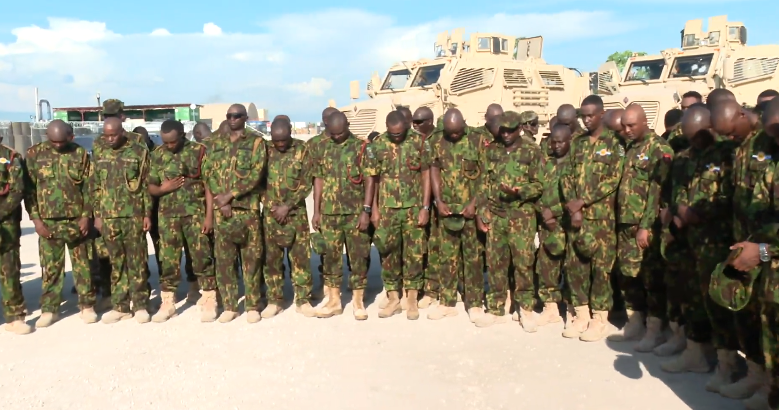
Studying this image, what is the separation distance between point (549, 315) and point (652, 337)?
2.74ft

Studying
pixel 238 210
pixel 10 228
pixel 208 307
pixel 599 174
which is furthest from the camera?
pixel 208 307

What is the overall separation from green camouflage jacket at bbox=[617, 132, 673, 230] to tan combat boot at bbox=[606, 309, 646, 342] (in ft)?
2.63

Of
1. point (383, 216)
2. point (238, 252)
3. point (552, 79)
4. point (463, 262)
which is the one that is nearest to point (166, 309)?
Result: point (238, 252)

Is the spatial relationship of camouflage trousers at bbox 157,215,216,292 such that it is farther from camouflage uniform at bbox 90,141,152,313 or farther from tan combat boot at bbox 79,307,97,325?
tan combat boot at bbox 79,307,97,325

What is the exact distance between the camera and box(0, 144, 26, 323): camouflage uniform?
5.04 m

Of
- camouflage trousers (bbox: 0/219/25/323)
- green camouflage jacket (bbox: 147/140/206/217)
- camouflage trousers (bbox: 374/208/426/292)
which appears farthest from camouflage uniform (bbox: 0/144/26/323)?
camouflage trousers (bbox: 374/208/426/292)

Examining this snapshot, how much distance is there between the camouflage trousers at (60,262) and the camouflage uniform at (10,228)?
0.19 metres

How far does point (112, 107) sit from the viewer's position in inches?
247

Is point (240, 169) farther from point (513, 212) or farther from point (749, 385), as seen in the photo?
point (749, 385)

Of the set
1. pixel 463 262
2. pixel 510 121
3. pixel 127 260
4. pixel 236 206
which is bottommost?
pixel 463 262

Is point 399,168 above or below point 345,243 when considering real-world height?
above

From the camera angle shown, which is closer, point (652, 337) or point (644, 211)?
point (644, 211)

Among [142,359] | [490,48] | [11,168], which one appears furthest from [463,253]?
[490,48]

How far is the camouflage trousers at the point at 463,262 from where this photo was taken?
5348 mm
